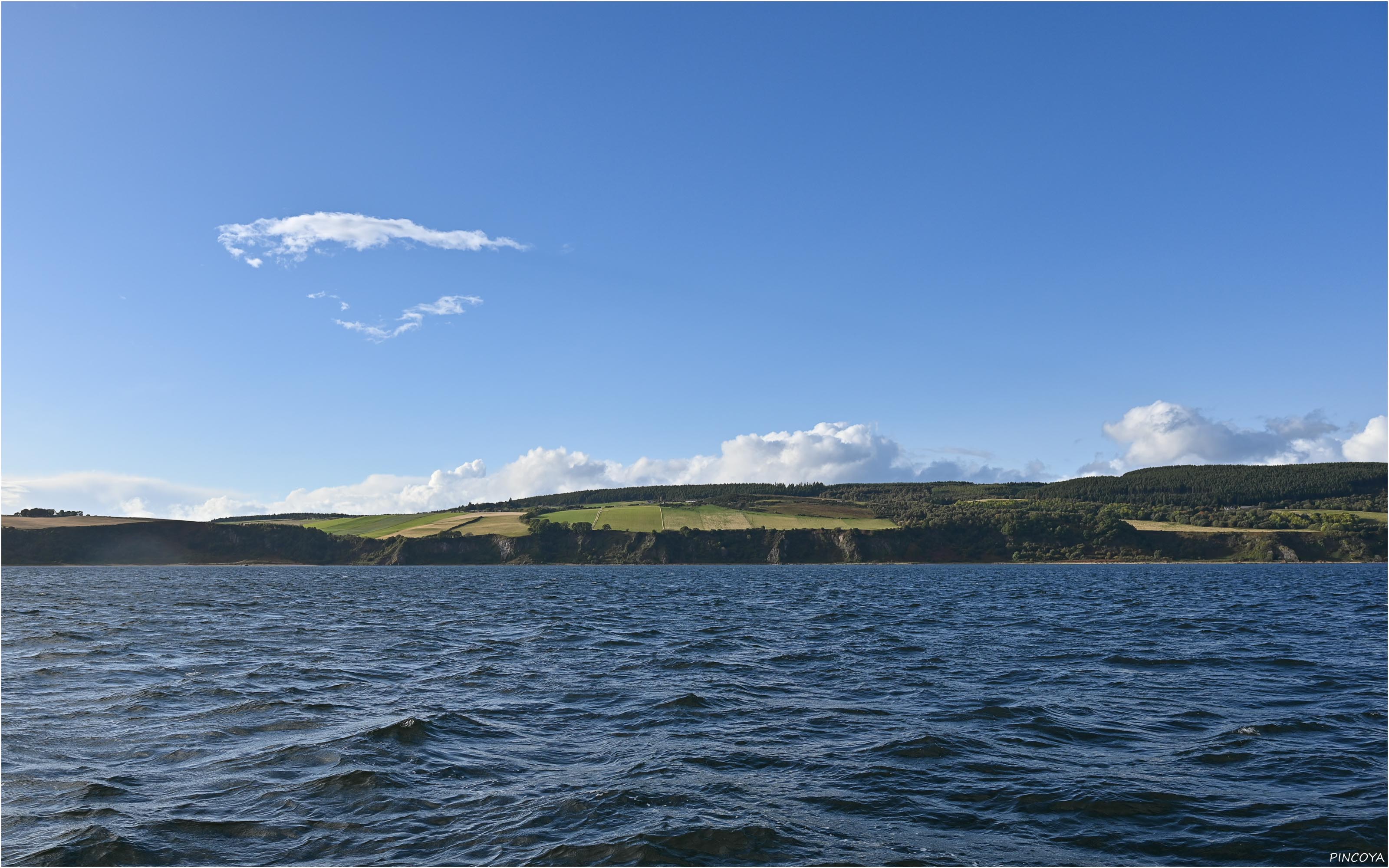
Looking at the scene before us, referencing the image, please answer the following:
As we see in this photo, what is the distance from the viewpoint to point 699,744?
16969 millimetres

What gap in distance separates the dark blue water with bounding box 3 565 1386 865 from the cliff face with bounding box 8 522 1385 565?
466ft

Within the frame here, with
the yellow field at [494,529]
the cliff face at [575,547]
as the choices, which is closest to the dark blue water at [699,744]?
the cliff face at [575,547]

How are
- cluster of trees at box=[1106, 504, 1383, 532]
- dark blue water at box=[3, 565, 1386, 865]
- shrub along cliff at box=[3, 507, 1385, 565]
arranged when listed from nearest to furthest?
dark blue water at box=[3, 565, 1386, 865]
cluster of trees at box=[1106, 504, 1383, 532]
shrub along cliff at box=[3, 507, 1385, 565]

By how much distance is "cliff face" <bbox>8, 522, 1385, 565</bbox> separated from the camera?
177m

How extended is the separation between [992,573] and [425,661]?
367ft

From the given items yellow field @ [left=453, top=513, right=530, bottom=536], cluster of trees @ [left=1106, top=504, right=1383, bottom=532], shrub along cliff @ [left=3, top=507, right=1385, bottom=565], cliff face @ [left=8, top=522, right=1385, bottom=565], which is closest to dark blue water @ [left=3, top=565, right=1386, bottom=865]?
cliff face @ [left=8, top=522, right=1385, bottom=565]

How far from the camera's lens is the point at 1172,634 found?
35.2 metres

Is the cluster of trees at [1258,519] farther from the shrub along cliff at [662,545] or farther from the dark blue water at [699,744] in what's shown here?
the dark blue water at [699,744]

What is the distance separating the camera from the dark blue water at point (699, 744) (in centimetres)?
1173

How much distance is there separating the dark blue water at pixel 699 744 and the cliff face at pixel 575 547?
142 m

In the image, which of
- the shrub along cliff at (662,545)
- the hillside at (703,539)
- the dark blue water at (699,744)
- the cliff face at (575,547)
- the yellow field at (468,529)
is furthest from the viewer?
the yellow field at (468,529)

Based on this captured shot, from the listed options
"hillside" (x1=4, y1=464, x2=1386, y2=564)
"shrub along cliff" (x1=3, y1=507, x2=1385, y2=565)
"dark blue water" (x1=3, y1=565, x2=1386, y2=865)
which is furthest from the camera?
"shrub along cliff" (x1=3, y1=507, x2=1385, y2=565)

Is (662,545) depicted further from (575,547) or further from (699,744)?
(699,744)

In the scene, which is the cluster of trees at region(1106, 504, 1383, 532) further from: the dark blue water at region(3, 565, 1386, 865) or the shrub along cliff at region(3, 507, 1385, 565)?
the dark blue water at region(3, 565, 1386, 865)
